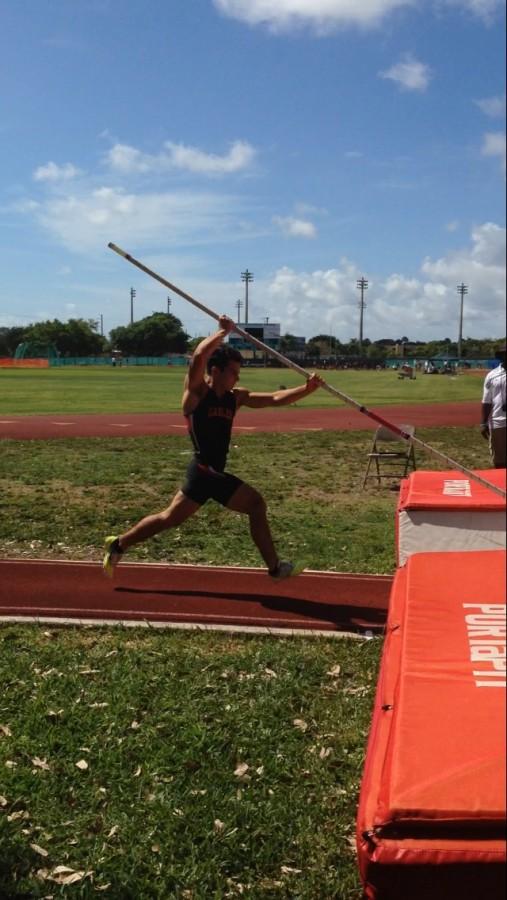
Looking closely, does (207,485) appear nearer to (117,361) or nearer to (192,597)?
(192,597)

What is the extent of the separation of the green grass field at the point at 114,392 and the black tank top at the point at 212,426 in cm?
1660

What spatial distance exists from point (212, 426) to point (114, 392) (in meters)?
28.3

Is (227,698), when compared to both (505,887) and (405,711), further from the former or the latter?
(505,887)

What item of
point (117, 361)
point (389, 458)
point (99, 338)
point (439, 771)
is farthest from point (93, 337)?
point (439, 771)

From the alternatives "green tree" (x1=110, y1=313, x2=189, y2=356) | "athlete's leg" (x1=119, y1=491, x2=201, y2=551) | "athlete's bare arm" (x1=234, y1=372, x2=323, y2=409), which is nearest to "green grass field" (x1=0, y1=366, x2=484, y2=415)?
"green tree" (x1=110, y1=313, x2=189, y2=356)

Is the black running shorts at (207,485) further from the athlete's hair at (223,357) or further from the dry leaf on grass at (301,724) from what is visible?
the dry leaf on grass at (301,724)

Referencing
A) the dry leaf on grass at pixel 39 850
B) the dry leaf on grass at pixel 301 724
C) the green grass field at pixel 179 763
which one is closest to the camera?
the green grass field at pixel 179 763

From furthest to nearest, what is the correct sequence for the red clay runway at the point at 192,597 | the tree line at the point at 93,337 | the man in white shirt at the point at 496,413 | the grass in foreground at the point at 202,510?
the tree line at the point at 93,337 < the man in white shirt at the point at 496,413 < the grass in foreground at the point at 202,510 < the red clay runway at the point at 192,597

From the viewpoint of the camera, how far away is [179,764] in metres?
3.95

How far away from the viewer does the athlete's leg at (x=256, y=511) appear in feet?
19.9

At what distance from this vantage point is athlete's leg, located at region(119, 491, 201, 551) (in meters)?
6.12

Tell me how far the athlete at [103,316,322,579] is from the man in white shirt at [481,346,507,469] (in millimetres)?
3771

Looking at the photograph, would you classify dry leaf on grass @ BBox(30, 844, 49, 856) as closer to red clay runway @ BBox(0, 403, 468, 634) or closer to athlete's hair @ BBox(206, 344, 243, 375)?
red clay runway @ BBox(0, 403, 468, 634)

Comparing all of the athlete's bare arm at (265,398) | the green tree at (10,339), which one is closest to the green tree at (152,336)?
the green tree at (10,339)
